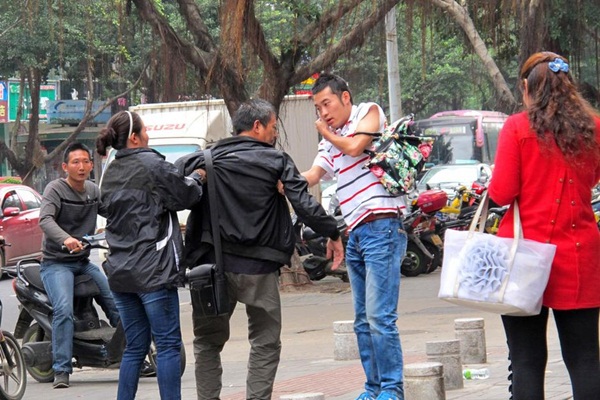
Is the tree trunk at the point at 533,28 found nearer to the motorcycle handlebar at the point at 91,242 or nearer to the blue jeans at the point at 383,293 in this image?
the motorcycle handlebar at the point at 91,242

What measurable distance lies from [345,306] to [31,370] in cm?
541

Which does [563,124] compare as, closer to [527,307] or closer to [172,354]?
[527,307]

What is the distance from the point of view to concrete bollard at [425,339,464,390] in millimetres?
7238

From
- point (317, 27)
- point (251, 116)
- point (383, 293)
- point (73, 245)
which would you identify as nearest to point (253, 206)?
point (251, 116)

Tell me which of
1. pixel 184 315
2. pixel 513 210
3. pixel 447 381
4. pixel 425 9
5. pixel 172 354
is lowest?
pixel 184 315

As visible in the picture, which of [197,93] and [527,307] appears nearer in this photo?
[527,307]

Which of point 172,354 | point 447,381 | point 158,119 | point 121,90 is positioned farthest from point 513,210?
point 121,90

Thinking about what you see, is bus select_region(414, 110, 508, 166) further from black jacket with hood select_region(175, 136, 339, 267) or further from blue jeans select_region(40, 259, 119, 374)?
black jacket with hood select_region(175, 136, 339, 267)

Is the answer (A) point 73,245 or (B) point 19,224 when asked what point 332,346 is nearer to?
(A) point 73,245

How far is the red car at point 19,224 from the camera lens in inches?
821

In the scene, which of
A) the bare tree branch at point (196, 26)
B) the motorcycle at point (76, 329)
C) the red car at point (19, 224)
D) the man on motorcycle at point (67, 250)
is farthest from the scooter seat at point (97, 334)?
the red car at point (19, 224)

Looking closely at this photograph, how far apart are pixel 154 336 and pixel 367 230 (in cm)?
131

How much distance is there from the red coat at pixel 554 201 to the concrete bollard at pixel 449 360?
268 cm

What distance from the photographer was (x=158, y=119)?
66.0 ft
